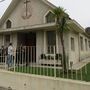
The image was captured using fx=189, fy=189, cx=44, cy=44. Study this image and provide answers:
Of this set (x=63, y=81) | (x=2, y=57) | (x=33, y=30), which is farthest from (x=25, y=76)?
(x=33, y=30)

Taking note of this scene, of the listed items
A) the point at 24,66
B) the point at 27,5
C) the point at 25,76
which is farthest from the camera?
the point at 27,5

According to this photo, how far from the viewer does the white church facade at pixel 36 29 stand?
14.8 meters

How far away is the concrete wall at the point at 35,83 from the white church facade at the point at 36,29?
5065mm

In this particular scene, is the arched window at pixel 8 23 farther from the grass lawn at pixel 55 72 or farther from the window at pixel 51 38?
Answer: the grass lawn at pixel 55 72

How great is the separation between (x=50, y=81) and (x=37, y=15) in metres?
10.0

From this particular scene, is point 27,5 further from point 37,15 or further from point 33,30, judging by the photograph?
point 33,30

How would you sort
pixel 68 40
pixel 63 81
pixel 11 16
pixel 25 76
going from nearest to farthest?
1. pixel 63 81
2. pixel 25 76
3. pixel 68 40
4. pixel 11 16

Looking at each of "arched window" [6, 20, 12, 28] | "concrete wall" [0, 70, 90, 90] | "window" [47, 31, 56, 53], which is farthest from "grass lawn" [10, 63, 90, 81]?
"arched window" [6, 20, 12, 28]

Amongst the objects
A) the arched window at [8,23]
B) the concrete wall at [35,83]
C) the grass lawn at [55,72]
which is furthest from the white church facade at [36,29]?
the concrete wall at [35,83]

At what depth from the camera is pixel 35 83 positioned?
7.81 metres

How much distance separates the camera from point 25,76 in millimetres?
8289

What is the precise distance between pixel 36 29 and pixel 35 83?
8311mm

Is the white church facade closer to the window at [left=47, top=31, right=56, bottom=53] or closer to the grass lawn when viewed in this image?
the window at [left=47, top=31, right=56, bottom=53]

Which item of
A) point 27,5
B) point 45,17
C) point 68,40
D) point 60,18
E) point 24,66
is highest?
point 27,5
